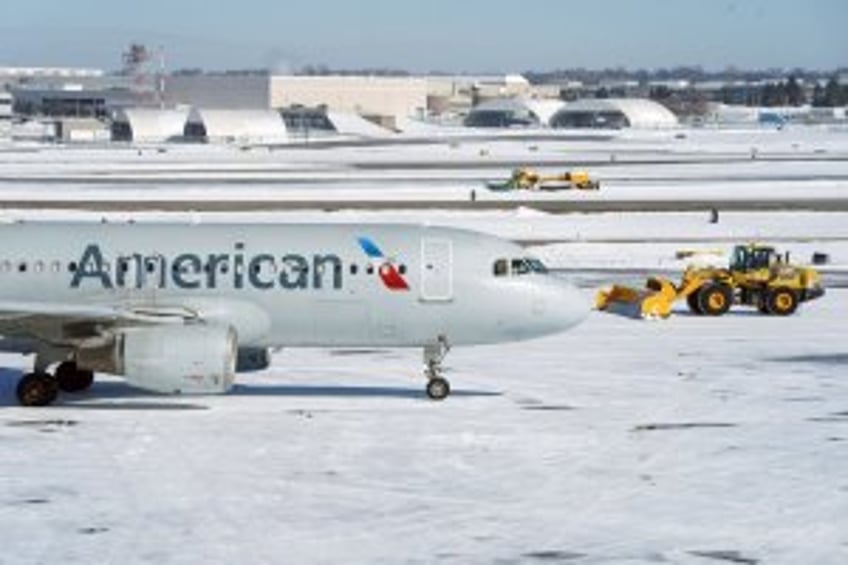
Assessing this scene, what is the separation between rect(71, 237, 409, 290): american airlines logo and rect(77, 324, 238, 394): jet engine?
202 centimetres

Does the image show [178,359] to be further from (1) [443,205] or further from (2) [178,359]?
(1) [443,205]

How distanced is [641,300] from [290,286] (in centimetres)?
1865

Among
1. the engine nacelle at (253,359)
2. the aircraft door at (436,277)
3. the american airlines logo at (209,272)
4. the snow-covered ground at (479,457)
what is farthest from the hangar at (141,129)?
the aircraft door at (436,277)

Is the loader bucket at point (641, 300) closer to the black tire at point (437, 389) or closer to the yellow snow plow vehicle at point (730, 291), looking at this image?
the yellow snow plow vehicle at point (730, 291)

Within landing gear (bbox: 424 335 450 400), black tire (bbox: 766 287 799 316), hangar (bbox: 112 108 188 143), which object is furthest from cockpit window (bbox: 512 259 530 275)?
hangar (bbox: 112 108 188 143)

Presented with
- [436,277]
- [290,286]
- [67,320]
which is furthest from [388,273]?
[67,320]

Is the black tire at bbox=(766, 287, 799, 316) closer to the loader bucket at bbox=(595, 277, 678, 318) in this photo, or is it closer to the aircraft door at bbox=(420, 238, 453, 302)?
the loader bucket at bbox=(595, 277, 678, 318)

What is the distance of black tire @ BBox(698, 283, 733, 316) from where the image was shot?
50406 millimetres

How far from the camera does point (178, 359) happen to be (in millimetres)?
31609

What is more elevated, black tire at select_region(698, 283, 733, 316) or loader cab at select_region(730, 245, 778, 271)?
loader cab at select_region(730, 245, 778, 271)

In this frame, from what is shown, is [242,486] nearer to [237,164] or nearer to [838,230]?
[838,230]

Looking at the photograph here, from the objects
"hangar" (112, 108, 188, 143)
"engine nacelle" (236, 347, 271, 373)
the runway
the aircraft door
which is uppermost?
"hangar" (112, 108, 188, 143)

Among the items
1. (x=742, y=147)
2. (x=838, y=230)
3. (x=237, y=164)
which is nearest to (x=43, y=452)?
(x=838, y=230)

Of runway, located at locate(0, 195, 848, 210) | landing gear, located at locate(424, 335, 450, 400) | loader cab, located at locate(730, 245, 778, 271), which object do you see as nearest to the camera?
landing gear, located at locate(424, 335, 450, 400)
